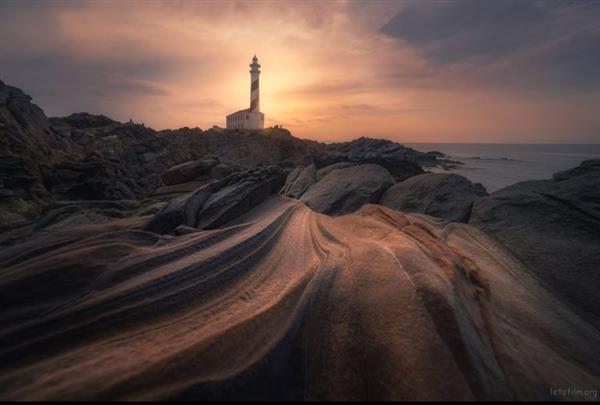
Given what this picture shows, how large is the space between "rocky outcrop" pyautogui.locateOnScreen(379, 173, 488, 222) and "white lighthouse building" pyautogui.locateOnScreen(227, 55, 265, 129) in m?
59.1

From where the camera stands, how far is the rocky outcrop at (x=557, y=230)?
3922mm

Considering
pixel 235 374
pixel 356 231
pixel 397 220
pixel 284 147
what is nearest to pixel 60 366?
pixel 235 374

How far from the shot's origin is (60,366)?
2045 millimetres

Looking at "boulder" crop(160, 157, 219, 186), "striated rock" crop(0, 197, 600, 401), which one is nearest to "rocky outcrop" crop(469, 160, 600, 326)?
"striated rock" crop(0, 197, 600, 401)

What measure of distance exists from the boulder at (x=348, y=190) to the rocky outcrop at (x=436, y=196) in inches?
19.3

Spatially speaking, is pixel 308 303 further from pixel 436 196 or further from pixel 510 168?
pixel 510 168

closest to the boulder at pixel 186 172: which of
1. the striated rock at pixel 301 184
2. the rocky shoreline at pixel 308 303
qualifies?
the striated rock at pixel 301 184

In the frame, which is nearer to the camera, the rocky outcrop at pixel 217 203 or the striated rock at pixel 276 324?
the striated rock at pixel 276 324

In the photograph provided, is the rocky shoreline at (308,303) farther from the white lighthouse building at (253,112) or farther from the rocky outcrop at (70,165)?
the white lighthouse building at (253,112)

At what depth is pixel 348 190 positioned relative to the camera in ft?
27.1

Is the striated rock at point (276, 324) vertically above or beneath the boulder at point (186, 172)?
beneath

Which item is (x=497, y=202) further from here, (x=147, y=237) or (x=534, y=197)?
(x=147, y=237)

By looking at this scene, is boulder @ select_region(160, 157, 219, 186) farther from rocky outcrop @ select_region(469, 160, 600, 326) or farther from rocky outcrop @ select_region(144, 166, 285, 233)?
rocky outcrop @ select_region(469, 160, 600, 326)

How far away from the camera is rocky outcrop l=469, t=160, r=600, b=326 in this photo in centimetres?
392
